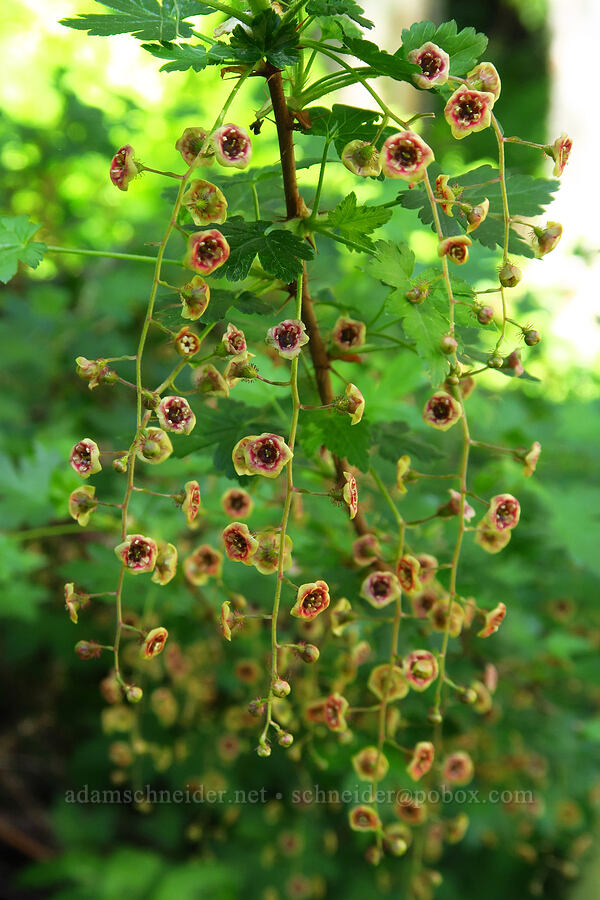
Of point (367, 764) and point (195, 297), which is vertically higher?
point (195, 297)

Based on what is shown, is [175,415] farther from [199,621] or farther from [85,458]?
[199,621]

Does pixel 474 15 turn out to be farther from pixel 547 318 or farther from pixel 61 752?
pixel 61 752

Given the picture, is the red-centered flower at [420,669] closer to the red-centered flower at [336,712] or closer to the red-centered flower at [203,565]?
the red-centered flower at [336,712]

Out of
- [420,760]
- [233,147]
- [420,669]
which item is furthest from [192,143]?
[420,760]

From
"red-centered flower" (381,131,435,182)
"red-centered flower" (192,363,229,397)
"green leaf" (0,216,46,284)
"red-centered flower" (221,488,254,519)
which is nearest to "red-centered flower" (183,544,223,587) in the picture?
"red-centered flower" (221,488,254,519)

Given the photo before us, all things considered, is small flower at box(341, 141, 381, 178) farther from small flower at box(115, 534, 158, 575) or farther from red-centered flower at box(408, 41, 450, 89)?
small flower at box(115, 534, 158, 575)

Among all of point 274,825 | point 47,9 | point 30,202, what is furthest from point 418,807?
point 47,9
